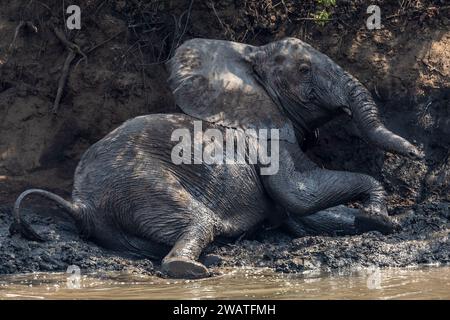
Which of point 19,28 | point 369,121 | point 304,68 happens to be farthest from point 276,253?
point 19,28

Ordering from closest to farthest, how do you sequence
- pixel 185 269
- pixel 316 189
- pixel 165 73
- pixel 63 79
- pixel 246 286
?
pixel 246 286 → pixel 185 269 → pixel 316 189 → pixel 63 79 → pixel 165 73

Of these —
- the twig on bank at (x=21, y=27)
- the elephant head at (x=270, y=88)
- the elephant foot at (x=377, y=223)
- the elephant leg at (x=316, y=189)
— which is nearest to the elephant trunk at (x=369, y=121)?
the elephant head at (x=270, y=88)

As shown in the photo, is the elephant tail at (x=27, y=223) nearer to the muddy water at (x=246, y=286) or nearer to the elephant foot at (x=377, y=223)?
the muddy water at (x=246, y=286)

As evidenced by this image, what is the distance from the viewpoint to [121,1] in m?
11.1

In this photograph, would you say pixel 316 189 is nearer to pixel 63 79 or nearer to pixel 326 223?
pixel 326 223

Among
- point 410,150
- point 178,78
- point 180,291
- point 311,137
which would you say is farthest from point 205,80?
point 180,291

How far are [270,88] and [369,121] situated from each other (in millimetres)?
844

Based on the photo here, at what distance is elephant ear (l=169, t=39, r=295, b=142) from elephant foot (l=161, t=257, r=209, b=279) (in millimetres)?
1642

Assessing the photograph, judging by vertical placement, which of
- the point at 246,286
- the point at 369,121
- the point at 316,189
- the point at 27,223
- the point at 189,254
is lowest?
the point at 246,286

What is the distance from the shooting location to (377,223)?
31.7ft

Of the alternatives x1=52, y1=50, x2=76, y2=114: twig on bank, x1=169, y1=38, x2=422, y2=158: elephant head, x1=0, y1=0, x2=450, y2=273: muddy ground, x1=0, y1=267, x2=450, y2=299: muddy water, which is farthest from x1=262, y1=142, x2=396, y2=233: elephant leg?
x1=52, y1=50, x2=76, y2=114: twig on bank

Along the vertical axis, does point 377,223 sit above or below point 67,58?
below

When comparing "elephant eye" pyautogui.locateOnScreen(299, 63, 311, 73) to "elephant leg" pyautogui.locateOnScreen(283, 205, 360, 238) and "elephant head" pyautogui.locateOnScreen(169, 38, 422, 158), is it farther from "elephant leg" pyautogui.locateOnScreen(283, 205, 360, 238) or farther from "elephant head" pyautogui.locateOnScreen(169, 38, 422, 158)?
"elephant leg" pyautogui.locateOnScreen(283, 205, 360, 238)

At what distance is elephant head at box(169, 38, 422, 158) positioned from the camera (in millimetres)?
10117
